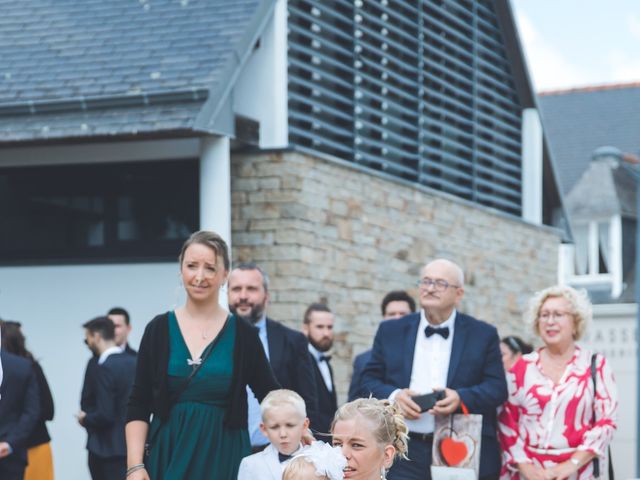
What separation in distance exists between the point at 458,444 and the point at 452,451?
2.0 inches

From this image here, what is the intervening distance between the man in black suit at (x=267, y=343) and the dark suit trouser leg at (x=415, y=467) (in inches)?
29.5

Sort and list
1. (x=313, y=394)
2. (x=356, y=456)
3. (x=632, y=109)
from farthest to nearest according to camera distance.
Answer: (x=632, y=109) < (x=313, y=394) < (x=356, y=456)

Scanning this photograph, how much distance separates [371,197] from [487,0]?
226 inches

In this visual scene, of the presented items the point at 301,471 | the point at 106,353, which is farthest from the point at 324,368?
the point at 301,471

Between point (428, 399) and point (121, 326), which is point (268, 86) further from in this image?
point (428, 399)

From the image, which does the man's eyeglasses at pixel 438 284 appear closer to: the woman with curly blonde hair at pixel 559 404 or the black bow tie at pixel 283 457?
the woman with curly blonde hair at pixel 559 404

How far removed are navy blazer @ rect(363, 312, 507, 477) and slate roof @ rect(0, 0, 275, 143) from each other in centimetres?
451

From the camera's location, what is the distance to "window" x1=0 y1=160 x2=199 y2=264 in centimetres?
1402

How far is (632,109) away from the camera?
3962 cm

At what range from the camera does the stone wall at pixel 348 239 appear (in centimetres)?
1412

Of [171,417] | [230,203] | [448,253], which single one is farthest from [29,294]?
[171,417]

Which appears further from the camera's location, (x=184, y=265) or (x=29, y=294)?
(x=29, y=294)

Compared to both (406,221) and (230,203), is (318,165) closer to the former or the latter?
(230,203)

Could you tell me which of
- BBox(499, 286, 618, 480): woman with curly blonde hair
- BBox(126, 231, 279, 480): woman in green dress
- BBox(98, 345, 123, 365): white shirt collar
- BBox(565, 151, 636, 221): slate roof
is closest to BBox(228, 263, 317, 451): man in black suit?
BBox(499, 286, 618, 480): woman with curly blonde hair
